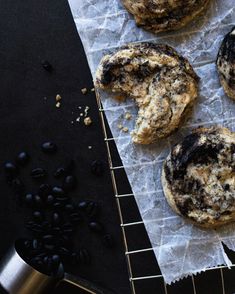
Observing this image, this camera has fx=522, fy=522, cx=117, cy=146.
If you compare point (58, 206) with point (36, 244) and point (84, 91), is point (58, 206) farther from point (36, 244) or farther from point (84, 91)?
point (84, 91)

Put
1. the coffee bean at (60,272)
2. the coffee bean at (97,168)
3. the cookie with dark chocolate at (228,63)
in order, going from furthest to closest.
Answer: the coffee bean at (97,168) → the coffee bean at (60,272) → the cookie with dark chocolate at (228,63)

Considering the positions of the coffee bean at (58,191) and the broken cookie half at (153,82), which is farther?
the coffee bean at (58,191)

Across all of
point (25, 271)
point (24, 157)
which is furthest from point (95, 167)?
point (25, 271)

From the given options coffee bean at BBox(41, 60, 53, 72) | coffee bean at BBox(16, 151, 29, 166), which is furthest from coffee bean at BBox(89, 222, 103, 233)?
coffee bean at BBox(41, 60, 53, 72)

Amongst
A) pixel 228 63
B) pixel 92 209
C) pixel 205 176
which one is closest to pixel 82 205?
pixel 92 209

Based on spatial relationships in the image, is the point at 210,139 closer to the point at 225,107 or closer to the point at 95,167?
the point at 225,107

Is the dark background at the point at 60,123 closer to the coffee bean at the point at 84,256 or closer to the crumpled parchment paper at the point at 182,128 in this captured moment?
the coffee bean at the point at 84,256

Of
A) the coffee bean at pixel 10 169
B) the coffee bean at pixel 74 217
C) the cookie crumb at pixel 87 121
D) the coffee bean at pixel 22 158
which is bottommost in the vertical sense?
the coffee bean at pixel 74 217

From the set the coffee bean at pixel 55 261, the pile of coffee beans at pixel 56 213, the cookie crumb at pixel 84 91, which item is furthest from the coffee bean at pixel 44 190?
the cookie crumb at pixel 84 91
